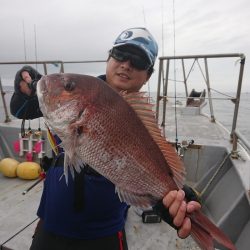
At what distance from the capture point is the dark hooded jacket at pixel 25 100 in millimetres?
2227

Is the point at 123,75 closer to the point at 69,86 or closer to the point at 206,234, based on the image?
the point at 69,86

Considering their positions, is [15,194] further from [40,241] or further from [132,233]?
[40,241]

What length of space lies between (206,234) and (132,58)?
128cm

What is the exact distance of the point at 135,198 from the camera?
62.1 inches


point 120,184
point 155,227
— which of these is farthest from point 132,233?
point 120,184

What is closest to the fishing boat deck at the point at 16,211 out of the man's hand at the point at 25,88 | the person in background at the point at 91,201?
the person in background at the point at 91,201

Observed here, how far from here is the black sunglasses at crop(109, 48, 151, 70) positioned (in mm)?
2168

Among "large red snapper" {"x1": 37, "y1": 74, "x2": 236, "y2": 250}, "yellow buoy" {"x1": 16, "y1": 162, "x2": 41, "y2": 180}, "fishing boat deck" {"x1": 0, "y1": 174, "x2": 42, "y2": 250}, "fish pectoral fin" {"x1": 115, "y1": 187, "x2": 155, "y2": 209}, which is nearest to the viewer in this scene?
"large red snapper" {"x1": 37, "y1": 74, "x2": 236, "y2": 250}

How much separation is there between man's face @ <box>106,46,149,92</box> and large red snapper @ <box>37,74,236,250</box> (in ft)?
1.91

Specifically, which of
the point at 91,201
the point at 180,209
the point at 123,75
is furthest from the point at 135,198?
the point at 123,75

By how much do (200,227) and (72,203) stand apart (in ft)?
2.90

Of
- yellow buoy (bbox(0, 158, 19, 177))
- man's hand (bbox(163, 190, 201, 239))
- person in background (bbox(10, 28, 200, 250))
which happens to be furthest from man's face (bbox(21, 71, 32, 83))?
yellow buoy (bbox(0, 158, 19, 177))

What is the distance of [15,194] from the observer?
4809mm

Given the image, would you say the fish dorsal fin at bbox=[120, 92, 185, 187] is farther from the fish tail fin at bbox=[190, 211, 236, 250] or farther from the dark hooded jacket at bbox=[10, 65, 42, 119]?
the dark hooded jacket at bbox=[10, 65, 42, 119]
